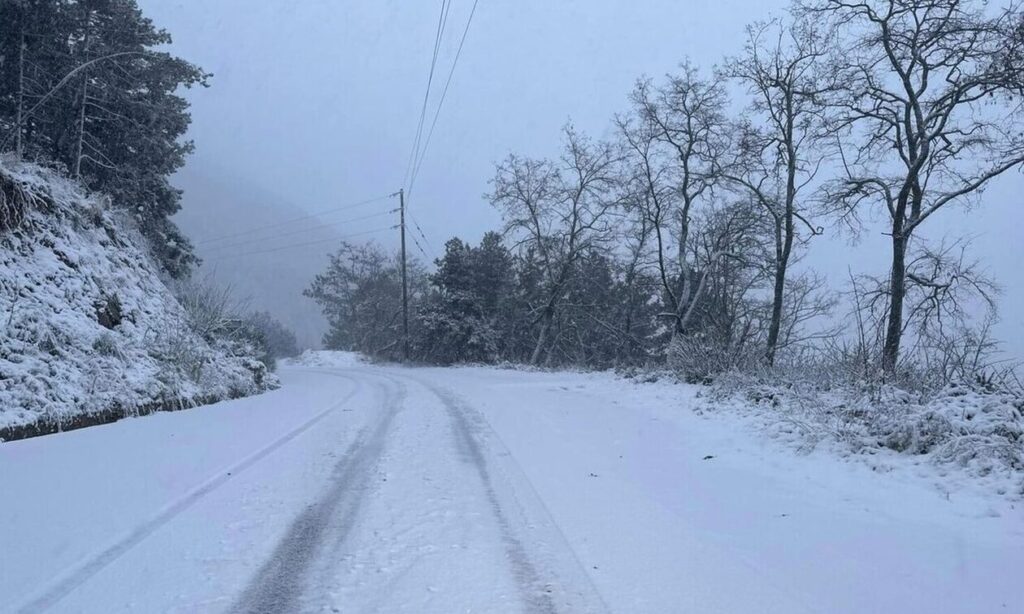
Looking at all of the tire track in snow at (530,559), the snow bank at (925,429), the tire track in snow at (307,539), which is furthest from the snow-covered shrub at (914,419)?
the tire track in snow at (307,539)

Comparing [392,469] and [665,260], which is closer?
[392,469]

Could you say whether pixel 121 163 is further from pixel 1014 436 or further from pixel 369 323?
pixel 369 323

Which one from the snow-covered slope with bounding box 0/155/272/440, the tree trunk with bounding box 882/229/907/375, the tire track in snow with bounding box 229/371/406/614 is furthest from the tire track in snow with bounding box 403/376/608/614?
the tree trunk with bounding box 882/229/907/375

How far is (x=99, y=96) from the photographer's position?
57.4ft

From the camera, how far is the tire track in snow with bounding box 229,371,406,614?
3273mm

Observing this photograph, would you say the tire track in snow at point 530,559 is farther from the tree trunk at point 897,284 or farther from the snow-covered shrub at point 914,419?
the tree trunk at point 897,284

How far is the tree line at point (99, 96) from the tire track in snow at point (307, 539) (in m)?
13.9

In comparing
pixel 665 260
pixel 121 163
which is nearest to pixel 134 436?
pixel 121 163

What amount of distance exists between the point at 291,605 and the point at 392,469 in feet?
10.2

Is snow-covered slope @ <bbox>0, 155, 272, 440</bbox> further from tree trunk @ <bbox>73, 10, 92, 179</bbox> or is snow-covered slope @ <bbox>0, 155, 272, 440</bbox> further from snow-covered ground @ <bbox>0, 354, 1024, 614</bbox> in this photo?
tree trunk @ <bbox>73, 10, 92, 179</bbox>

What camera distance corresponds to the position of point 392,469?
6.32 metres

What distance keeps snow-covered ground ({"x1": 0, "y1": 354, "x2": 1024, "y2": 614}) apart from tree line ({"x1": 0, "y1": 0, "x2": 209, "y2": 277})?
12792mm

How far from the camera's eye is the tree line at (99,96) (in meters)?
16.2

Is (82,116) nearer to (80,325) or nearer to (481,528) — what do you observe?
(80,325)
